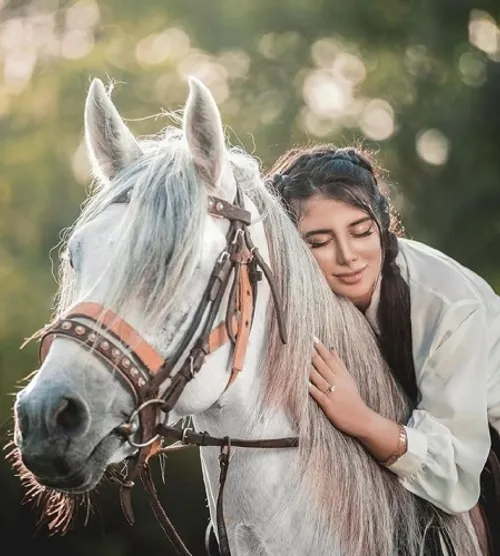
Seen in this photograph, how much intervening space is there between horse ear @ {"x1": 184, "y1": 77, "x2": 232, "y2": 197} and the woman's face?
1.64 feet

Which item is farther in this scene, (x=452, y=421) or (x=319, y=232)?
(x=319, y=232)

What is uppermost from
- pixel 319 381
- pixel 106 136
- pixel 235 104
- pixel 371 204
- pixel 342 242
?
pixel 235 104

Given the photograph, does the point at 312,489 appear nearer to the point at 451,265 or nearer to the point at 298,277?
the point at 298,277

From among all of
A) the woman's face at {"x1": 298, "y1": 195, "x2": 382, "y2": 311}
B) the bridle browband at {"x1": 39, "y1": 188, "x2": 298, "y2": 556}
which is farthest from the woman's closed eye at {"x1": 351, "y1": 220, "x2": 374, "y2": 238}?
the bridle browband at {"x1": 39, "y1": 188, "x2": 298, "y2": 556}

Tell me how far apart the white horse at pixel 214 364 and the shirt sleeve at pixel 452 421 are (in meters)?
0.09

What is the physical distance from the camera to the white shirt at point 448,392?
286 cm

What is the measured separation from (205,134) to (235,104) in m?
10.4

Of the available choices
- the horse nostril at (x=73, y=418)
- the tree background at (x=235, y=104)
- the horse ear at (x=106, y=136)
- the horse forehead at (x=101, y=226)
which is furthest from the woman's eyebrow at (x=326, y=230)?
the tree background at (x=235, y=104)

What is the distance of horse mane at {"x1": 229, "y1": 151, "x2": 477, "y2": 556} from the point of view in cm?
273

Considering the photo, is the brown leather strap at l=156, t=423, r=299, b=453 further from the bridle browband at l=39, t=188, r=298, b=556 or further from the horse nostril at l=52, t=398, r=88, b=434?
the horse nostril at l=52, t=398, r=88, b=434

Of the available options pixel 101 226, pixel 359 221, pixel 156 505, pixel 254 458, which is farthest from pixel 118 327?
pixel 359 221

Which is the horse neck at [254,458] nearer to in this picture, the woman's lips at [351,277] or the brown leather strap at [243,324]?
the brown leather strap at [243,324]

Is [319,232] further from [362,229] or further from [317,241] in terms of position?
[362,229]

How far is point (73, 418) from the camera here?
2.32m
